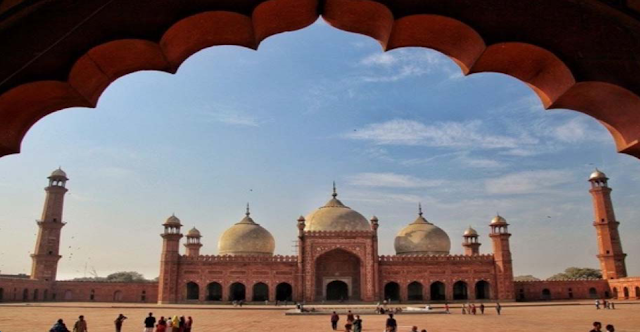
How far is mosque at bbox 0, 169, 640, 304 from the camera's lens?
117ft

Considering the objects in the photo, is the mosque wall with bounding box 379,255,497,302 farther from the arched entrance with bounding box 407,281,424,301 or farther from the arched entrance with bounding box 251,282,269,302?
the arched entrance with bounding box 251,282,269,302

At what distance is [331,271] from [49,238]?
2388cm

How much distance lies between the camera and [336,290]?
123ft

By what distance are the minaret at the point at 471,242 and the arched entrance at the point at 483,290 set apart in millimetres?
5103

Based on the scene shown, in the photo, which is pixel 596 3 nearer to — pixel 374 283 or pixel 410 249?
pixel 374 283

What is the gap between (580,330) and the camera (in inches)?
578

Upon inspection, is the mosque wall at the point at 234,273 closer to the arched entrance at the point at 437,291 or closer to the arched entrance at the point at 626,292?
the arched entrance at the point at 437,291

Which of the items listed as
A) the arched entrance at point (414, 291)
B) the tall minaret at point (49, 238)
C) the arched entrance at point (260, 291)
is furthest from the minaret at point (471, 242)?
the tall minaret at point (49, 238)

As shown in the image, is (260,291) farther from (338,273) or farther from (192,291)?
(338,273)

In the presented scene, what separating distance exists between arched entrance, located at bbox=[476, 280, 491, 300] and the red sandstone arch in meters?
36.5

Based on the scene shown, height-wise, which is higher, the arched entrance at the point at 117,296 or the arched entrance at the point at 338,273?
the arched entrance at the point at 338,273

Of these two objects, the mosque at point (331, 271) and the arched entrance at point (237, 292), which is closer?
the mosque at point (331, 271)

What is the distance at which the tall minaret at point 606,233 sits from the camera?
3966cm

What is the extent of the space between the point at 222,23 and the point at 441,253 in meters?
40.7
